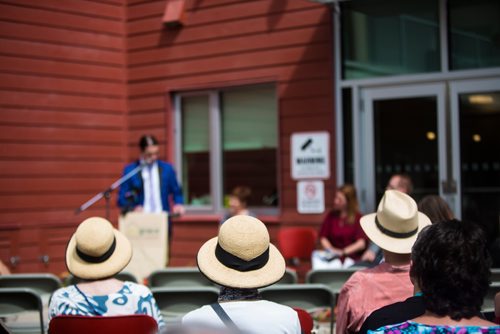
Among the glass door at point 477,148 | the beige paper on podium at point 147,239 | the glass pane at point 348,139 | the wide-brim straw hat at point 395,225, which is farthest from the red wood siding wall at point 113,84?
the wide-brim straw hat at point 395,225

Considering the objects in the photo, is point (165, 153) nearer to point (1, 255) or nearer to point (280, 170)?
point (280, 170)

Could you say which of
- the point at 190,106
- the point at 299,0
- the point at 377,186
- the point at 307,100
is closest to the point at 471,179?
the point at 377,186

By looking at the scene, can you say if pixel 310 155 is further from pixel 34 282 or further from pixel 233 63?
pixel 34 282

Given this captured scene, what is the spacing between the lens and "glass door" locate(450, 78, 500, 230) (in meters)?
7.58

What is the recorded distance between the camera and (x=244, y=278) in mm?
2600

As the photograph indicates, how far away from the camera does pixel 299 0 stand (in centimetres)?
857

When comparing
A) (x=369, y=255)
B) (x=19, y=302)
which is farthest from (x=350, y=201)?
(x=19, y=302)

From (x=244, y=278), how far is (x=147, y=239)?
5179 mm

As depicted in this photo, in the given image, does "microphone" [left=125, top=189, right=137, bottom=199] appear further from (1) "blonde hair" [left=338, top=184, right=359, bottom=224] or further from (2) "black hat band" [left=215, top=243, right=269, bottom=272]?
(2) "black hat band" [left=215, top=243, right=269, bottom=272]

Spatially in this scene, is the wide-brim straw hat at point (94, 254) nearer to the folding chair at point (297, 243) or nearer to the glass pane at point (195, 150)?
the folding chair at point (297, 243)

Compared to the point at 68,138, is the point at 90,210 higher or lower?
lower

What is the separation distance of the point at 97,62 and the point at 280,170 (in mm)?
2879

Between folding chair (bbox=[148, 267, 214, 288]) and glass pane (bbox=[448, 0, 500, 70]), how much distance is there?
13.2 feet

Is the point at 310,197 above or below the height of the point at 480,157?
below
